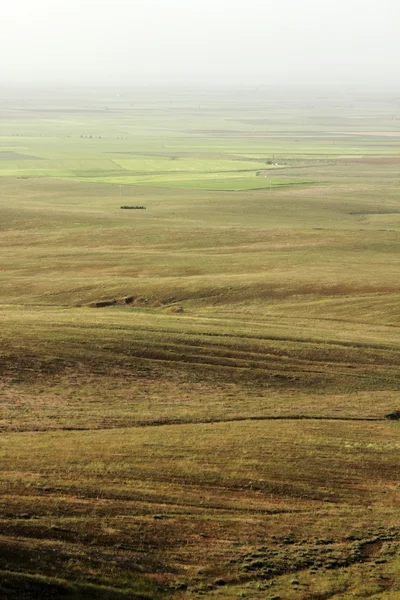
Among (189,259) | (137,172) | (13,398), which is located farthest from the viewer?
(137,172)

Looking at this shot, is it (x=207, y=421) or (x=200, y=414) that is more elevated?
(x=200, y=414)

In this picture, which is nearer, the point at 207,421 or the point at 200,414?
the point at 207,421

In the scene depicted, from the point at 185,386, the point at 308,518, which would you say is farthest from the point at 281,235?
the point at 308,518

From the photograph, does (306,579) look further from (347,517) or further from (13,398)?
(13,398)

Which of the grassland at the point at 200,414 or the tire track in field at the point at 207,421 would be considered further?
the tire track in field at the point at 207,421

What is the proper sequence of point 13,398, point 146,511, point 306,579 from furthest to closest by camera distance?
point 13,398 → point 146,511 → point 306,579

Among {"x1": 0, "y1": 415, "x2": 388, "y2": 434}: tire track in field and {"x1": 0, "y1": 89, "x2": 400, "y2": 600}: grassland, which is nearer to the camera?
{"x1": 0, "y1": 89, "x2": 400, "y2": 600}: grassland

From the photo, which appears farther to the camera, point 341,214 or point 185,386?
point 341,214
